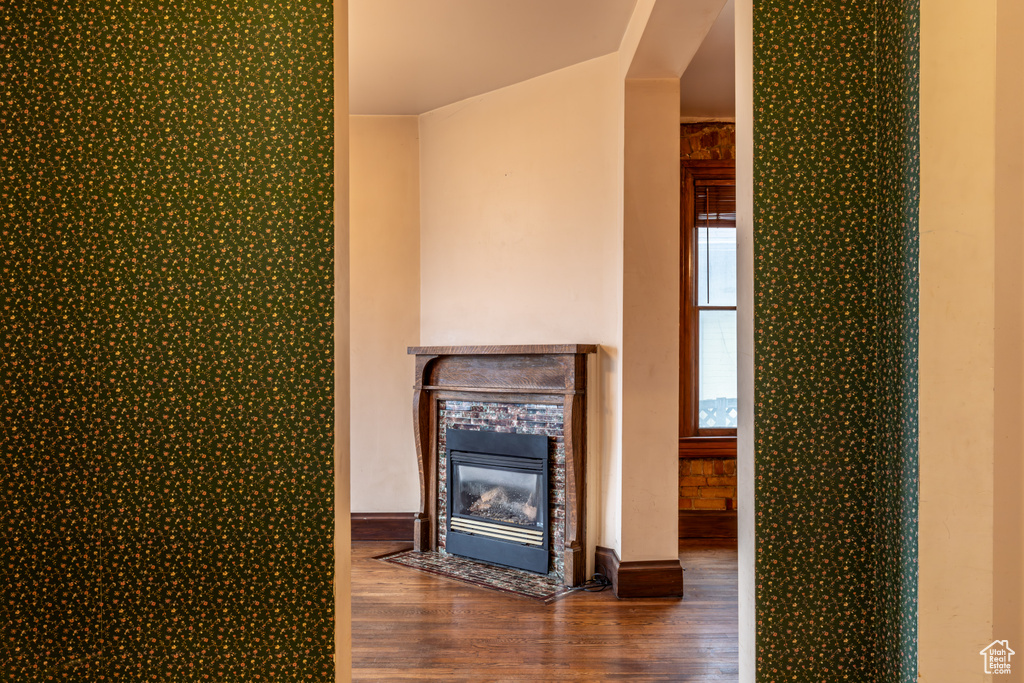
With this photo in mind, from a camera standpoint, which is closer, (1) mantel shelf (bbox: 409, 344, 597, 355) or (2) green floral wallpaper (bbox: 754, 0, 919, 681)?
(2) green floral wallpaper (bbox: 754, 0, 919, 681)

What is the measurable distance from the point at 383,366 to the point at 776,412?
3.48 m

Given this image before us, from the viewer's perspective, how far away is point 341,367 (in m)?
1.74

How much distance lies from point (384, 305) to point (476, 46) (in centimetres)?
187

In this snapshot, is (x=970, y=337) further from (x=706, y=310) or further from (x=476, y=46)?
(x=706, y=310)

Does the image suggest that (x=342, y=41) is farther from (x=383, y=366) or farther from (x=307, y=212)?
(x=383, y=366)

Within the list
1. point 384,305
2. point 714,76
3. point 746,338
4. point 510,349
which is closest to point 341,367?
point 746,338

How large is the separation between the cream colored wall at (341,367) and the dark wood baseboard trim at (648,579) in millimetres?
2184

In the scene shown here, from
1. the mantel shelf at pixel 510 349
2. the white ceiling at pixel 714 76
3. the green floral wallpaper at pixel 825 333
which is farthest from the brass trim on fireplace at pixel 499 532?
the white ceiling at pixel 714 76

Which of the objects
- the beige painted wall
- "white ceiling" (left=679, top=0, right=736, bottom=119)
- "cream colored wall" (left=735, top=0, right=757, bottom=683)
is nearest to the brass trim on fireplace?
"cream colored wall" (left=735, top=0, right=757, bottom=683)

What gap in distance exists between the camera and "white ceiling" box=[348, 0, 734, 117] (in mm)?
3314

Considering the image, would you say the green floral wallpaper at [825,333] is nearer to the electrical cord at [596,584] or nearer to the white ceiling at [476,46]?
the white ceiling at [476,46]

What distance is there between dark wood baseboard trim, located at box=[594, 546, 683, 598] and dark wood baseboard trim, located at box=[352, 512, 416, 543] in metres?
1.68

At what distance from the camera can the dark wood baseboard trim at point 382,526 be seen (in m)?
4.79

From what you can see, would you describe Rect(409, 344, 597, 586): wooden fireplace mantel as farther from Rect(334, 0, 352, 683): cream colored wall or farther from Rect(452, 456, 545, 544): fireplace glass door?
Rect(334, 0, 352, 683): cream colored wall
